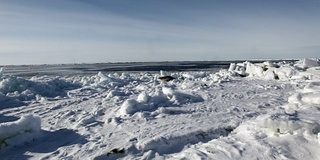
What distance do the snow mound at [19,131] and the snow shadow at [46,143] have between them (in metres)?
0.12

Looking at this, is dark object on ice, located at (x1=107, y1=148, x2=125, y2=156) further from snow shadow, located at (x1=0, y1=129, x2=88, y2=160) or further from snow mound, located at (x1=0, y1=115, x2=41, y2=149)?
snow mound, located at (x1=0, y1=115, x2=41, y2=149)

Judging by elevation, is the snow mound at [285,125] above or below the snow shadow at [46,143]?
above

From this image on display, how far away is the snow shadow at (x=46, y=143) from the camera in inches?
203

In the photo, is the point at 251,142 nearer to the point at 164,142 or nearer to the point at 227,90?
the point at 164,142

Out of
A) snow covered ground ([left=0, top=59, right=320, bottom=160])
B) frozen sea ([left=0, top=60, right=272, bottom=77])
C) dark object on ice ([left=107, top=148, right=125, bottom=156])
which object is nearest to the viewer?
snow covered ground ([left=0, top=59, right=320, bottom=160])

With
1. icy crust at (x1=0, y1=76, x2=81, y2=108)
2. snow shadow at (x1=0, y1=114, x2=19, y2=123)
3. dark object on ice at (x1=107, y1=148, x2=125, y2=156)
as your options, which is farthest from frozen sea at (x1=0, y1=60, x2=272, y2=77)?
dark object on ice at (x1=107, y1=148, x2=125, y2=156)

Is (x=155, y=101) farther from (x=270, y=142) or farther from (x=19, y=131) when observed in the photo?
(x=270, y=142)

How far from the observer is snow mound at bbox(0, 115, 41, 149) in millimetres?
5484

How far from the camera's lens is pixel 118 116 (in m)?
7.19

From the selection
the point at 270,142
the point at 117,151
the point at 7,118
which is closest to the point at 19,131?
the point at 117,151

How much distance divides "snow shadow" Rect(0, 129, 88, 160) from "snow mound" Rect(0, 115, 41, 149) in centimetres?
12

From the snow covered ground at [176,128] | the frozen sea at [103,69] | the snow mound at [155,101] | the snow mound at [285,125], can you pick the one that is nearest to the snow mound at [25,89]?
the snow covered ground at [176,128]

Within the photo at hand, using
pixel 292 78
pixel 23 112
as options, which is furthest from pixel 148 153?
pixel 292 78

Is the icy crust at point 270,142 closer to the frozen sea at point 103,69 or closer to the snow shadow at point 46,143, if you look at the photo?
the snow shadow at point 46,143
